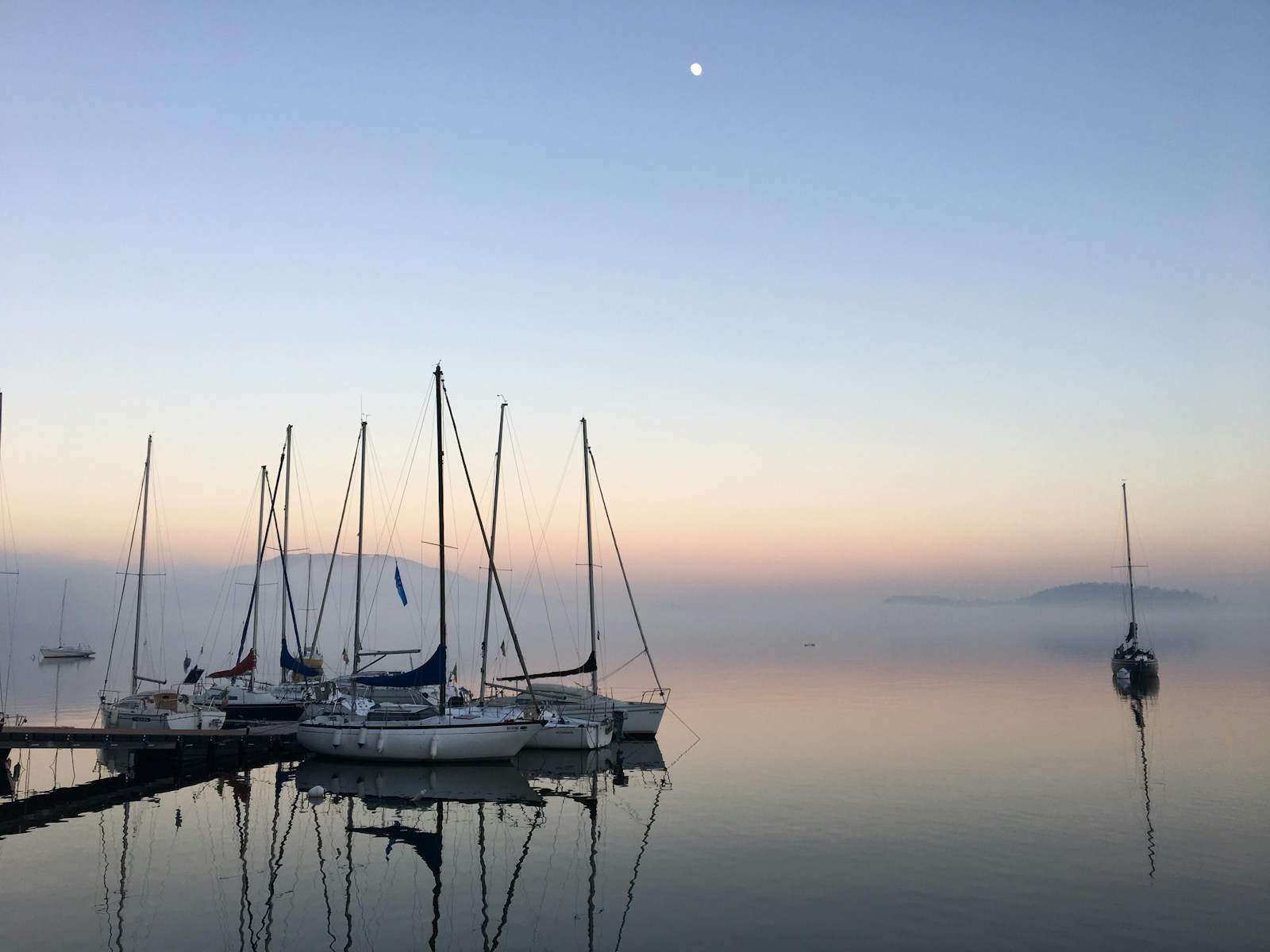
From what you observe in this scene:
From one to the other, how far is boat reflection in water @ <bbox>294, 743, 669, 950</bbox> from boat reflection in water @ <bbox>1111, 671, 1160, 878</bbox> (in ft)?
48.1

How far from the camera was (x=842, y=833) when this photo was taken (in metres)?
26.5

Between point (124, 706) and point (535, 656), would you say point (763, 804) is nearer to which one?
point (124, 706)

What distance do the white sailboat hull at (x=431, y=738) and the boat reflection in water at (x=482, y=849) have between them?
2.01ft

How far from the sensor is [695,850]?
24.6m

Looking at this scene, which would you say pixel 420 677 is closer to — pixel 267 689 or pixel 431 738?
pixel 431 738

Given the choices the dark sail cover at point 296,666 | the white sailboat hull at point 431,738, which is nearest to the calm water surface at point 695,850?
the white sailboat hull at point 431,738

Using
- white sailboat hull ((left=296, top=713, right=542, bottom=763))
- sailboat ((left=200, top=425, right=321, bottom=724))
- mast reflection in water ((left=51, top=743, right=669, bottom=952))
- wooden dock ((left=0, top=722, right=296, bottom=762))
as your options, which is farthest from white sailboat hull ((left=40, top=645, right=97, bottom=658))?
white sailboat hull ((left=296, top=713, right=542, bottom=763))

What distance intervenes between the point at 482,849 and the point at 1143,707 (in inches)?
2073

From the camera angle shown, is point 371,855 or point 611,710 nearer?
point 371,855

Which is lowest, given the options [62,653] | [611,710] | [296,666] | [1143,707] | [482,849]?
[62,653]

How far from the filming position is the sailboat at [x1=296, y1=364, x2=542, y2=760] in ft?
117

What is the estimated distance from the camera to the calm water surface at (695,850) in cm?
1858

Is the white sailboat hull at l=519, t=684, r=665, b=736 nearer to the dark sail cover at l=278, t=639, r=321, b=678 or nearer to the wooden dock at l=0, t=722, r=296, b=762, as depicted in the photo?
the dark sail cover at l=278, t=639, r=321, b=678

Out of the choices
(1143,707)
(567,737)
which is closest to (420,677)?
(567,737)
